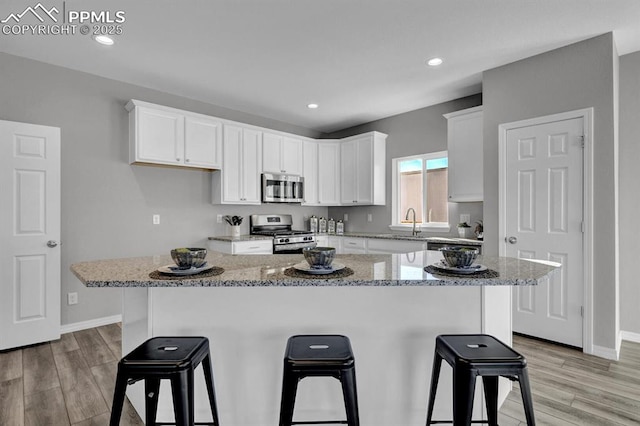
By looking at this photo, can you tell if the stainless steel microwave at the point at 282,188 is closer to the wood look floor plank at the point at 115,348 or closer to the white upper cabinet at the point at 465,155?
the white upper cabinet at the point at 465,155

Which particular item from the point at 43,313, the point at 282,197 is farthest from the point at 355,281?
the point at 282,197

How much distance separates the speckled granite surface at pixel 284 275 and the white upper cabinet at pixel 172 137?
2.08 m

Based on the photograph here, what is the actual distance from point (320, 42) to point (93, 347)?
3.35 m

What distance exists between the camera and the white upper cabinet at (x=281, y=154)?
479 centimetres

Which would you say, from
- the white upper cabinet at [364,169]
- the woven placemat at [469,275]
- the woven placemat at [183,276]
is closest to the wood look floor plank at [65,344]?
the woven placemat at [183,276]

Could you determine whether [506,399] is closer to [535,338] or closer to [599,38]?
[535,338]

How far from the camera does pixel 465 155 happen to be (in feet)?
12.7


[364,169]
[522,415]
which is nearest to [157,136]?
[364,169]

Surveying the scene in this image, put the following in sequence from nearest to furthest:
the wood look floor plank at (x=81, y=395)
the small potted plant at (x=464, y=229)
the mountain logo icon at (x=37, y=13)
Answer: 1. the wood look floor plank at (x=81, y=395)
2. the mountain logo icon at (x=37, y=13)
3. the small potted plant at (x=464, y=229)

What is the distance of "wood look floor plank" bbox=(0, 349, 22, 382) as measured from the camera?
8.15ft

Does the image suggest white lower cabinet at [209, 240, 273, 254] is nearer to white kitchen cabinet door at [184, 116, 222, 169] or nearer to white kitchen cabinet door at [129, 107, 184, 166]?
white kitchen cabinet door at [184, 116, 222, 169]

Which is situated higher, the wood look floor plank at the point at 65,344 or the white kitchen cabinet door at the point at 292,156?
A: the white kitchen cabinet door at the point at 292,156

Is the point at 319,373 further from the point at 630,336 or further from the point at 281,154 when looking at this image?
→ the point at 281,154

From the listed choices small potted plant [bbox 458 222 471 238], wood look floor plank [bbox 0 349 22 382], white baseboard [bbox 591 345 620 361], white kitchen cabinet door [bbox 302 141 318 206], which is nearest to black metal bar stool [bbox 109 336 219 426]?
wood look floor plank [bbox 0 349 22 382]
